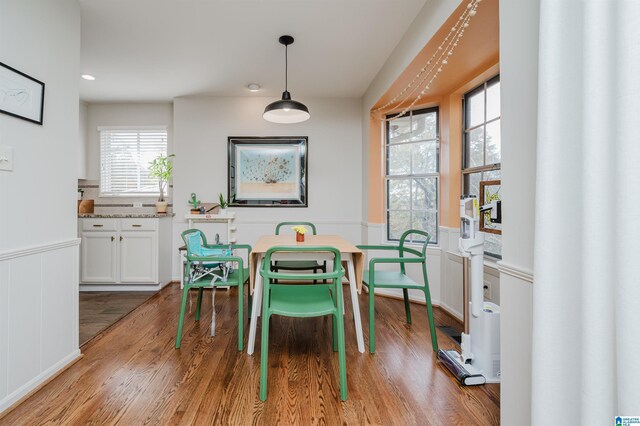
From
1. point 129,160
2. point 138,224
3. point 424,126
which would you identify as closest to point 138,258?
point 138,224

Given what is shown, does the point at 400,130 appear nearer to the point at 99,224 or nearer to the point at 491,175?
the point at 491,175

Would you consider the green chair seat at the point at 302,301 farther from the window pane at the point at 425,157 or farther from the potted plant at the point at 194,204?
the potted plant at the point at 194,204

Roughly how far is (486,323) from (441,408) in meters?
0.63

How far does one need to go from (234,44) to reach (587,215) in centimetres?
295

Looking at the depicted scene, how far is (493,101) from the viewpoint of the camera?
2.56m

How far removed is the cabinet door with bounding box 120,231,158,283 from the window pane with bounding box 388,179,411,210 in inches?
120

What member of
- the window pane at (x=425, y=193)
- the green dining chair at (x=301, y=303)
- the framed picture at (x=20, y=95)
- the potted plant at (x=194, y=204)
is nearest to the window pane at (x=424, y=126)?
the window pane at (x=425, y=193)

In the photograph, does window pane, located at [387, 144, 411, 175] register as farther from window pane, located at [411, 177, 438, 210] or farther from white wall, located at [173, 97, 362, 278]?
white wall, located at [173, 97, 362, 278]

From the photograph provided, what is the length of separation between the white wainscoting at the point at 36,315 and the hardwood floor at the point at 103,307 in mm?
491

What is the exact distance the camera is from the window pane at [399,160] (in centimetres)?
354

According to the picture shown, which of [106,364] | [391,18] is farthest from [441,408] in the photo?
[391,18]

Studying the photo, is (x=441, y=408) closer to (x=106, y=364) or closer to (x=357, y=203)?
(x=106, y=364)

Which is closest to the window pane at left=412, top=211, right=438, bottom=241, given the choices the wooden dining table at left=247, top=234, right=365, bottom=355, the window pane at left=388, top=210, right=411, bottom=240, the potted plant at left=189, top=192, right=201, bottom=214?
the window pane at left=388, top=210, right=411, bottom=240

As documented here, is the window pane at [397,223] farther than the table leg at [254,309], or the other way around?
the window pane at [397,223]
